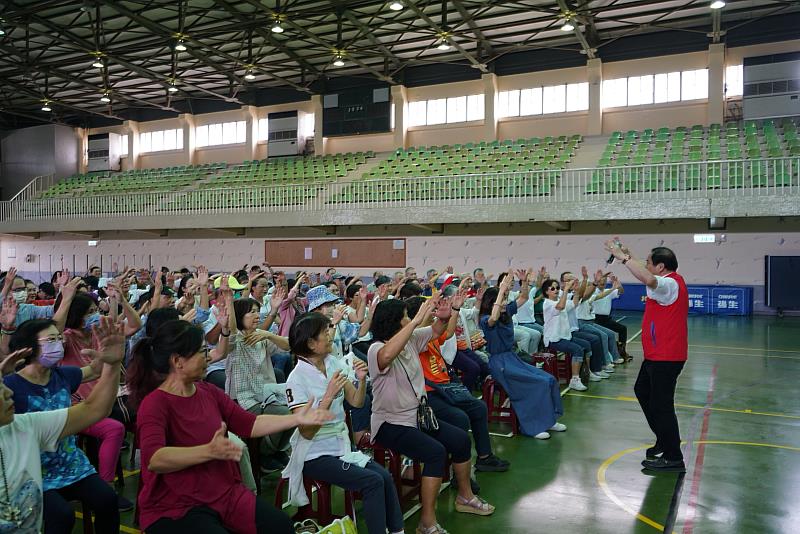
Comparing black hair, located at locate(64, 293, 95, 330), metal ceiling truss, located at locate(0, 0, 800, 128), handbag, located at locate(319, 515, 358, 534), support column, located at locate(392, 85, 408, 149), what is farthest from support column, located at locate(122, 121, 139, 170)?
handbag, located at locate(319, 515, 358, 534)

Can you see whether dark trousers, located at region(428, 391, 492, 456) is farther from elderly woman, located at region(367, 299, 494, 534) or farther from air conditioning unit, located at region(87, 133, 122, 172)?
air conditioning unit, located at region(87, 133, 122, 172)

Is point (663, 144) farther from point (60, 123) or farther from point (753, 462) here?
point (60, 123)

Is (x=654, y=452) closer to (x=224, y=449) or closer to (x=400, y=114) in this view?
(x=224, y=449)

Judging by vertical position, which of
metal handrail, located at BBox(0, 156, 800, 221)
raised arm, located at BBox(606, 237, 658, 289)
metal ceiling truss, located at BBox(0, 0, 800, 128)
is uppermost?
metal ceiling truss, located at BBox(0, 0, 800, 128)

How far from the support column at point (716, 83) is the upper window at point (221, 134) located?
17.7 m

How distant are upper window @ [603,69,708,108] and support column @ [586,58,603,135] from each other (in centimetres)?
44

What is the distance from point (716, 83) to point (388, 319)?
17561 millimetres

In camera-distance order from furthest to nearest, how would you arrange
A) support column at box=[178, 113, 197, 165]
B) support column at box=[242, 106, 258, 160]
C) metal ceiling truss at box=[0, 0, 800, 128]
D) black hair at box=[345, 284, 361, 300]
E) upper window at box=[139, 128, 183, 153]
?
upper window at box=[139, 128, 183, 153], support column at box=[178, 113, 197, 165], support column at box=[242, 106, 258, 160], metal ceiling truss at box=[0, 0, 800, 128], black hair at box=[345, 284, 361, 300]

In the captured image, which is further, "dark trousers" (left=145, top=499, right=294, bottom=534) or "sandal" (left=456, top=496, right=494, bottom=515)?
"sandal" (left=456, top=496, right=494, bottom=515)

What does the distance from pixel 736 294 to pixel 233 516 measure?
16.9 metres

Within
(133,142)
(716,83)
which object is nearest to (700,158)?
(716,83)

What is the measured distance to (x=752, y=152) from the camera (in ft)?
48.3

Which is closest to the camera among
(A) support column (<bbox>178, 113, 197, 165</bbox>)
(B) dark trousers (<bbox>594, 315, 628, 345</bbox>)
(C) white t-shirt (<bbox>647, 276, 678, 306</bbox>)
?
(C) white t-shirt (<bbox>647, 276, 678, 306</bbox>)

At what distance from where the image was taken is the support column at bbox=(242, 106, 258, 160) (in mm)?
24109
